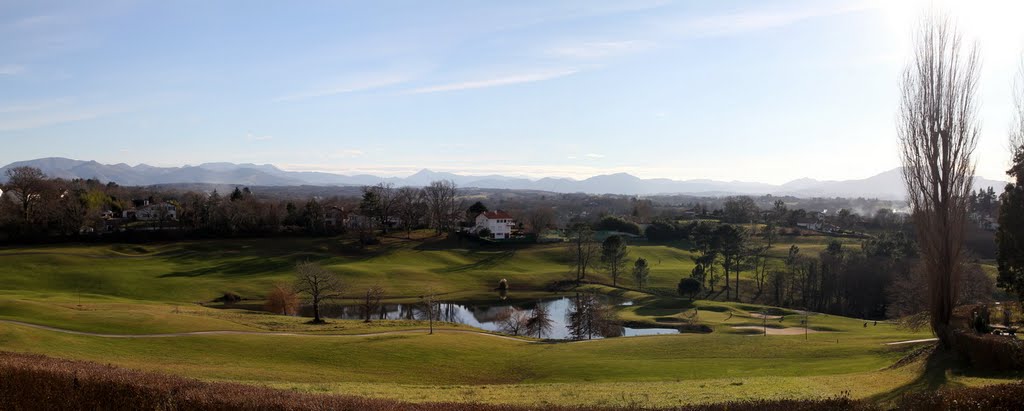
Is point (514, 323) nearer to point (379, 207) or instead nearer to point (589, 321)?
point (589, 321)

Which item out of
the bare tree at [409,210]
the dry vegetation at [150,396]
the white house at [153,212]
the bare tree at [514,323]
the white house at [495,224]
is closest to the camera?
the dry vegetation at [150,396]

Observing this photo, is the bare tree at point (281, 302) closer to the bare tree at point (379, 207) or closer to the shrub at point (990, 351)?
the bare tree at point (379, 207)

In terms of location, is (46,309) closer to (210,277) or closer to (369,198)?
(210,277)

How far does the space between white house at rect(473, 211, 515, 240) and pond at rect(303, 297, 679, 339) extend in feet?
148

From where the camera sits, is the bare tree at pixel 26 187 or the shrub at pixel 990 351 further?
the bare tree at pixel 26 187

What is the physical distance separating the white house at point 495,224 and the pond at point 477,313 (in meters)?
45.2

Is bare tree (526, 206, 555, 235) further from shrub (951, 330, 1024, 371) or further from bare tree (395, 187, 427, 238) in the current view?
shrub (951, 330, 1024, 371)

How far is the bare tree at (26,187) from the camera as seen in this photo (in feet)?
319

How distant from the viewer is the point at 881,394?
17.5 meters

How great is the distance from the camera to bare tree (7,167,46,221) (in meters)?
97.3

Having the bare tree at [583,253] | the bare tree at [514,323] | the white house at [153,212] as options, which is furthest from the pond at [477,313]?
the white house at [153,212]

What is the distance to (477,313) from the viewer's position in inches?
2749

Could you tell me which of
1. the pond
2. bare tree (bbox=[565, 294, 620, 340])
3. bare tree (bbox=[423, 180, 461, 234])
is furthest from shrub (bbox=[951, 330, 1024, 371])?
bare tree (bbox=[423, 180, 461, 234])

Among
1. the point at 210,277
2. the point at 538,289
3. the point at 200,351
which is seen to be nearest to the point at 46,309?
the point at 200,351
